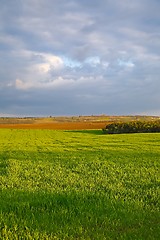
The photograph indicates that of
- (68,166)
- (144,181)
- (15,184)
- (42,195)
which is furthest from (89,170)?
(42,195)

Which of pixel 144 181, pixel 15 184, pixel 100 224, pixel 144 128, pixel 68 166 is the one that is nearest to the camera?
pixel 100 224

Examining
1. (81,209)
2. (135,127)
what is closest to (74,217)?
(81,209)

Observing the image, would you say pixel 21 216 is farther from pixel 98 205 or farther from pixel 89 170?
pixel 89 170

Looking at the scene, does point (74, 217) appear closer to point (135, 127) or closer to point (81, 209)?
point (81, 209)

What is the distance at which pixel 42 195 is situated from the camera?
11688 mm

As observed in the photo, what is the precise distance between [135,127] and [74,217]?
7660cm

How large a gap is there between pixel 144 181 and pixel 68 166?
21.6 ft

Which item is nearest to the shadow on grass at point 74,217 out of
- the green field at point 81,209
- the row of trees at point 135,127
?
the green field at point 81,209

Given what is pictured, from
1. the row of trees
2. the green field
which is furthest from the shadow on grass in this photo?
the row of trees

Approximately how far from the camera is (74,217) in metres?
9.51

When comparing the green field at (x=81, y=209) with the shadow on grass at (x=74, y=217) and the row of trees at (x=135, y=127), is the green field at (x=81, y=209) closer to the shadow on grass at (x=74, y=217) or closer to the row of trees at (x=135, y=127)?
the shadow on grass at (x=74, y=217)

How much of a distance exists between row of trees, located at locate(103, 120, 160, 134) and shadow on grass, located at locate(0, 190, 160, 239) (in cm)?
7317

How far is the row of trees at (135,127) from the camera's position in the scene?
8344cm

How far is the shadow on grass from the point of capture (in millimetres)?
8411
